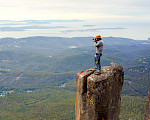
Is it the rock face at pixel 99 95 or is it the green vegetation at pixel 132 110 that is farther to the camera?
the green vegetation at pixel 132 110

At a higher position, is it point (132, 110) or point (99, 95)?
point (99, 95)

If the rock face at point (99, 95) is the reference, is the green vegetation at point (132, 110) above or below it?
below

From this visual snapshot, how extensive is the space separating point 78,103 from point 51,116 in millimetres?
155439

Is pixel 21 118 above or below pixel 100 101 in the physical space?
below

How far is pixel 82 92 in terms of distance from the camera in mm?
23500

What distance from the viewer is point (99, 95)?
22281 mm

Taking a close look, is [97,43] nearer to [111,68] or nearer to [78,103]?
[111,68]

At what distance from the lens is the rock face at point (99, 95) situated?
73.3 feet

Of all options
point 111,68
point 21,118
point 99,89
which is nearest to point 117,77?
point 111,68

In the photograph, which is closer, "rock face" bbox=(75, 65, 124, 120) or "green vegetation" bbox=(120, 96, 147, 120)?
"rock face" bbox=(75, 65, 124, 120)

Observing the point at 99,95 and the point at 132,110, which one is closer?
the point at 99,95

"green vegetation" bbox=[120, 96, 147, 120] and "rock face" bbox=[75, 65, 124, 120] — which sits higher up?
"rock face" bbox=[75, 65, 124, 120]

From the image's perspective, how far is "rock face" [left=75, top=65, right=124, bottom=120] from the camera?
22344 millimetres

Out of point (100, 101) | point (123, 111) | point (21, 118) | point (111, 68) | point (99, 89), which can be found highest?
point (111, 68)
